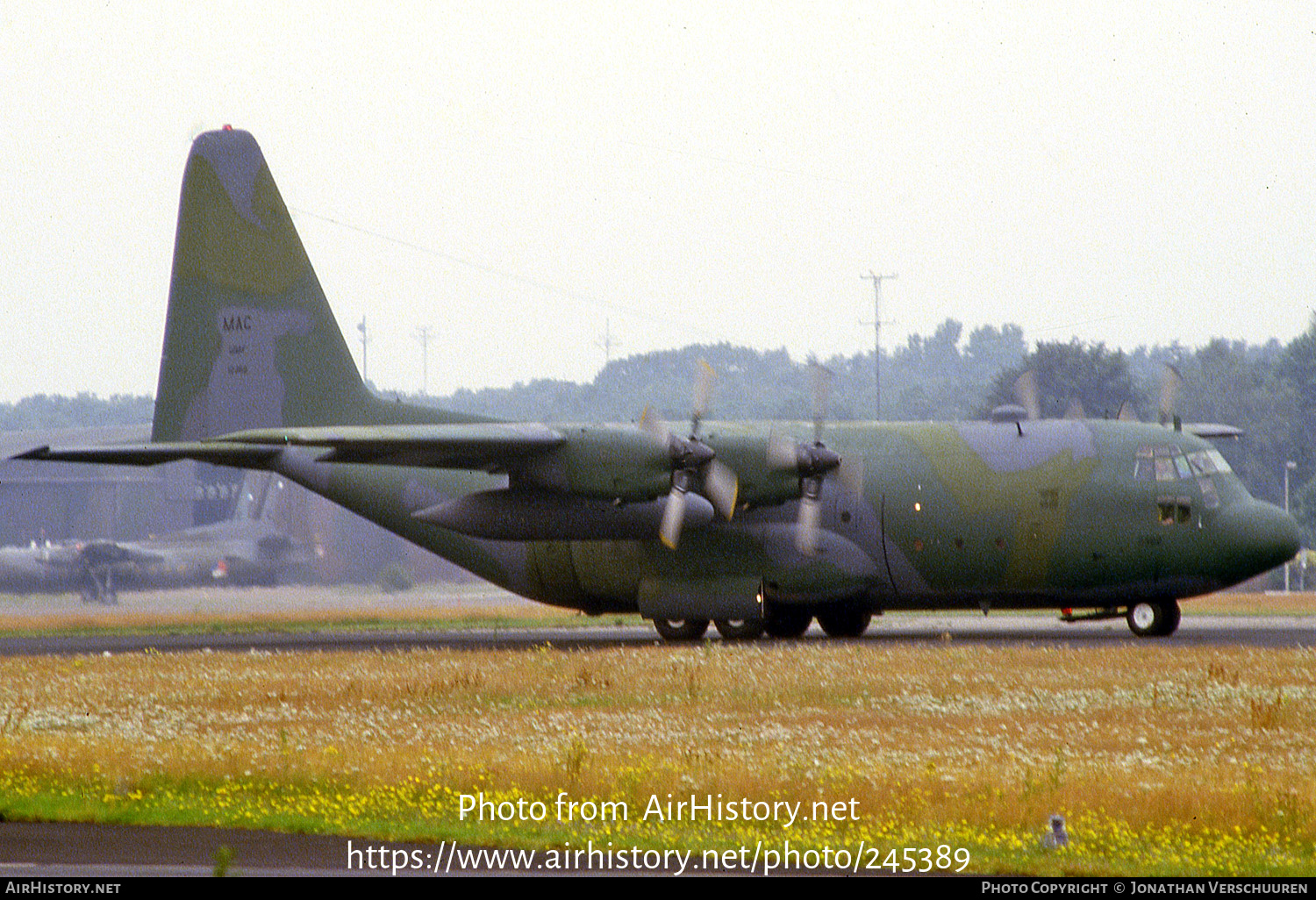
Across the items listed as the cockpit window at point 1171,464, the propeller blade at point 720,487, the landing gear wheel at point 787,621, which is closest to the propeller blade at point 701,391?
the propeller blade at point 720,487

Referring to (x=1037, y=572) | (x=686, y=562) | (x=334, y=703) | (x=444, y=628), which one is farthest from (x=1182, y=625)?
(x=334, y=703)

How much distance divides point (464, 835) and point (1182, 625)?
2927 centimetres

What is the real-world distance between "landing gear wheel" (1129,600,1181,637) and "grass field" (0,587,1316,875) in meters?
3.19

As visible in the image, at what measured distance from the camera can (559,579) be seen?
33031mm

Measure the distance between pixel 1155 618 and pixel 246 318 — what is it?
2051 cm

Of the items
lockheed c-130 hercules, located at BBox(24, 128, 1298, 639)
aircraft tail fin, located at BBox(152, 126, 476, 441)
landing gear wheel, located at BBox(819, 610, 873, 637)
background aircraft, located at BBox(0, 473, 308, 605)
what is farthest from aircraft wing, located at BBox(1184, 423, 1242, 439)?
background aircraft, located at BBox(0, 473, 308, 605)

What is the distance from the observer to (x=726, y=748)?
17.2m

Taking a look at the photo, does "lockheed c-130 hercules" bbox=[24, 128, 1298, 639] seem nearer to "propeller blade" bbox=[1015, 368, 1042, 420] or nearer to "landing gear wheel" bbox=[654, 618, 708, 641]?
"landing gear wheel" bbox=[654, 618, 708, 641]

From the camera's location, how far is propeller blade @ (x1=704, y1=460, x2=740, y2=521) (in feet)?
101

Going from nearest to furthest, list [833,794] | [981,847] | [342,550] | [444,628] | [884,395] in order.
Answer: [981,847] < [833,794] < [444,628] < [342,550] < [884,395]

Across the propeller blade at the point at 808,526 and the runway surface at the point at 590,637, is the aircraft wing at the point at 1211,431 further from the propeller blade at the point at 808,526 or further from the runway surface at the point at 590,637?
the propeller blade at the point at 808,526

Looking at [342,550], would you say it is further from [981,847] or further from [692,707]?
[981,847]

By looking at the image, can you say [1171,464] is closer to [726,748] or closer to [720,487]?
[720,487]

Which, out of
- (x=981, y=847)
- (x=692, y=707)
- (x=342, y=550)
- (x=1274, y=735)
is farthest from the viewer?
(x=342, y=550)
